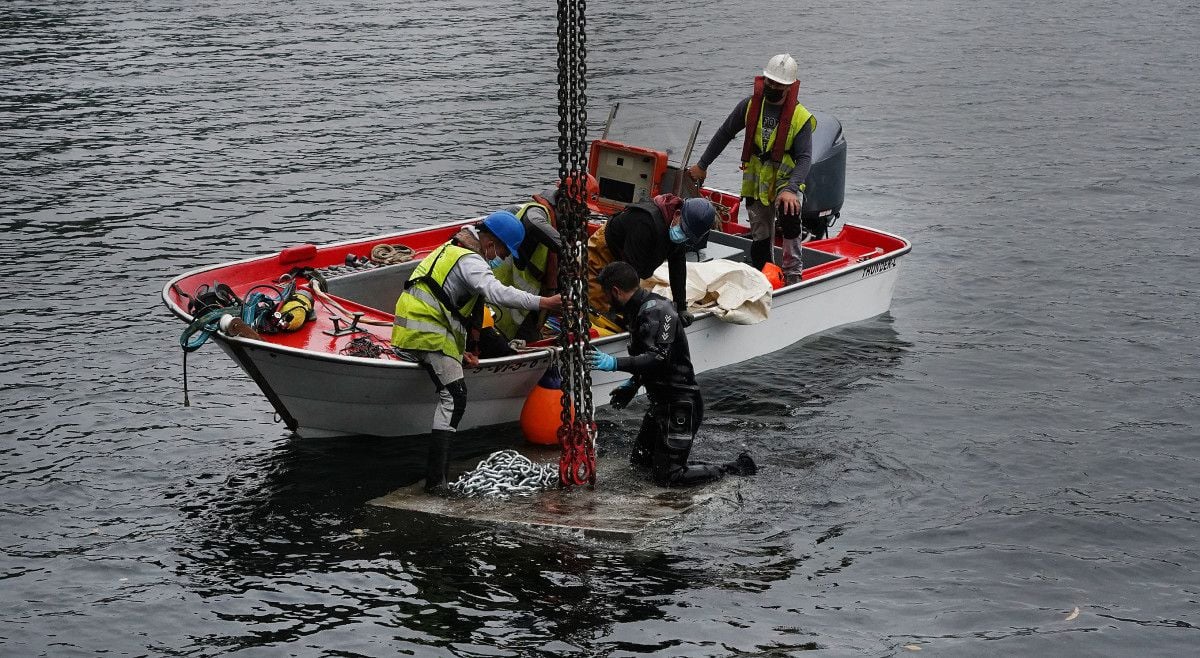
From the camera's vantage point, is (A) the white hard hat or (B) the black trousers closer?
(B) the black trousers

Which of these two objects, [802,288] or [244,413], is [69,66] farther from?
[802,288]

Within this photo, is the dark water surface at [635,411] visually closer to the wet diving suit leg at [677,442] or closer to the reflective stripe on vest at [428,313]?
the wet diving suit leg at [677,442]

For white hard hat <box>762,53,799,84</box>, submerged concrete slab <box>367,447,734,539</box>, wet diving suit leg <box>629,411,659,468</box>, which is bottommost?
submerged concrete slab <box>367,447,734,539</box>

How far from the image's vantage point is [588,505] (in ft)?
31.8

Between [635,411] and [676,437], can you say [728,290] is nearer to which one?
[635,411]

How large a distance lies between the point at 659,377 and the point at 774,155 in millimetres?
3822

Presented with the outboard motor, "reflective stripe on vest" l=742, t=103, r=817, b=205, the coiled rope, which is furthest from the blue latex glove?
the outboard motor

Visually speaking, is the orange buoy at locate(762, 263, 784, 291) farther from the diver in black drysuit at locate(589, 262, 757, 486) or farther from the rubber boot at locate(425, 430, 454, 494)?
the rubber boot at locate(425, 430, 454, 494)

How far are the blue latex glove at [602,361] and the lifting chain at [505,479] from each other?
118cm

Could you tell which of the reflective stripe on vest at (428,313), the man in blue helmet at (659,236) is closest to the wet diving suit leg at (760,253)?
the man in blue helmet at (659,236)

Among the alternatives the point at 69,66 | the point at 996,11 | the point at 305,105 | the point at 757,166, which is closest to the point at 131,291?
the point at 757,166

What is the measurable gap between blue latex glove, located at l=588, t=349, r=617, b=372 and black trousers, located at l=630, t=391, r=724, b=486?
2.45 feet

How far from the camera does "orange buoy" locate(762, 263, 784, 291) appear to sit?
13.0m

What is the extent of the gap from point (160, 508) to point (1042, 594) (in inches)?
260
